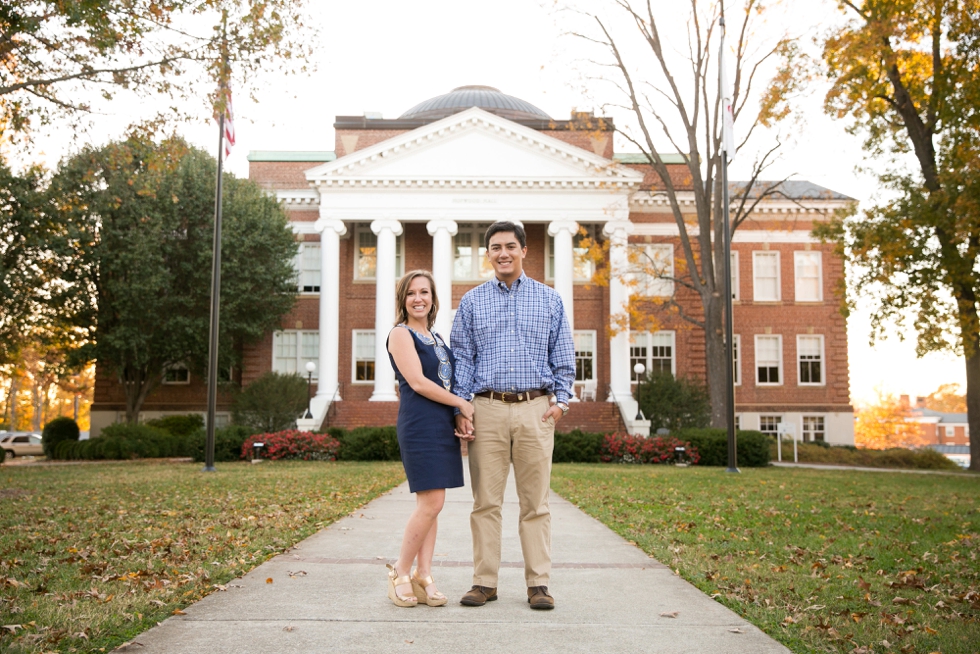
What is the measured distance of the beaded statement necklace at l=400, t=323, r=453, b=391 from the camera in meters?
5.18

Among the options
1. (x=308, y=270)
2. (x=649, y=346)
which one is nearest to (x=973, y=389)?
(x=649, y=346)

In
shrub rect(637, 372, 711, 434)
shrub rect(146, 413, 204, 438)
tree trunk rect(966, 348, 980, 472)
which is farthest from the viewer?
shrub rect(146, 413, 204, 438)

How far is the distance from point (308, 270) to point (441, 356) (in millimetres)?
32392

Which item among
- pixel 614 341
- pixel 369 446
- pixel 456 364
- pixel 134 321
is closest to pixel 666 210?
pixel 614 341

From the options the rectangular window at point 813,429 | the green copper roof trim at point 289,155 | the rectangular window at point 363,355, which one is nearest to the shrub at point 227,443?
the rectangular window at point 363,355

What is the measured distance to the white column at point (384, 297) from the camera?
32.0 meters

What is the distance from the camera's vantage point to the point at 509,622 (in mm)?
4680

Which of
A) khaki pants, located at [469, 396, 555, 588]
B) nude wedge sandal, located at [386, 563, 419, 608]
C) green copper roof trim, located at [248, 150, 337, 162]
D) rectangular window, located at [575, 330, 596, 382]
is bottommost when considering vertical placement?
nude wedge sandal, located at [386, 563, 419, 608]

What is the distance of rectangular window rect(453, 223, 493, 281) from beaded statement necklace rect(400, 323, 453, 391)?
98.9ft

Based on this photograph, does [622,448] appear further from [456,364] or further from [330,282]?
[456,364]

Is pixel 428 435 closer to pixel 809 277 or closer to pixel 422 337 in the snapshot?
pixel 422 337

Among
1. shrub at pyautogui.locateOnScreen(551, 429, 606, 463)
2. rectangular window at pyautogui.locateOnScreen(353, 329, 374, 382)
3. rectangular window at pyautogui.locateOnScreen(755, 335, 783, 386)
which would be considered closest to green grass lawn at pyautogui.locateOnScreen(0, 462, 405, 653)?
shrub at pyautogui.locateOnScreen(551, 429, 606, 463)

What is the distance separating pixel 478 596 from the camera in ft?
16.7

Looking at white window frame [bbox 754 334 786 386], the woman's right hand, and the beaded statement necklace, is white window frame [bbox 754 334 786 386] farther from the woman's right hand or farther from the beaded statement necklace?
the woman's right hand
